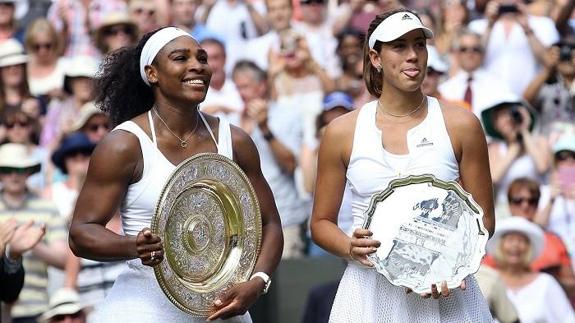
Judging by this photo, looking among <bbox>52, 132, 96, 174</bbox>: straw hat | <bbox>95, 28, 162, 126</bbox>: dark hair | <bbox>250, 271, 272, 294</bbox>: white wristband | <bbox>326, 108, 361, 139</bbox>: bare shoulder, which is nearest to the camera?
<bbox>250, 271, 272, 294</bbox>: white wristband

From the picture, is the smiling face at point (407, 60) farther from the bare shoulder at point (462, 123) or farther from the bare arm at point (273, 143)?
the bare arm at point (273, 143)

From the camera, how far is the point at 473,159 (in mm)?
5695

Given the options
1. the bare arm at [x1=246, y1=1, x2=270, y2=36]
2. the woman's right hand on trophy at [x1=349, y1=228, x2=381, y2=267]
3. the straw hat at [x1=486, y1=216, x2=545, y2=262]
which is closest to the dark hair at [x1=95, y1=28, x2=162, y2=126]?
the woman's right hand on trophy at [x1=349, y1=228, x2=381, y2=267]

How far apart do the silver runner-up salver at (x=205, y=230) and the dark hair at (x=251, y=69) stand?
5131 millimetres

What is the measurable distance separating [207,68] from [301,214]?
464cm

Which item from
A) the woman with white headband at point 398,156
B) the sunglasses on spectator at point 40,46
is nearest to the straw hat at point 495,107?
the sunglasses on spectator at point 40,46

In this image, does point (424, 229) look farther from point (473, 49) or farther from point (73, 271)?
point (473, 49)

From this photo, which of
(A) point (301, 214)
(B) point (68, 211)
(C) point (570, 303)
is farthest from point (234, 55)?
(C) point (570, 303)

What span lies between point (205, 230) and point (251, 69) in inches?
209

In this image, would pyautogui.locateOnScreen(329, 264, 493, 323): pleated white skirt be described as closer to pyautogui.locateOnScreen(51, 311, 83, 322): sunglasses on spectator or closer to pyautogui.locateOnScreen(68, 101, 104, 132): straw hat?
pyautogui.locateOnScreen(51, 311, 83, 322): sunglasses on spectator

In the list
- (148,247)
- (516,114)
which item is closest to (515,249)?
(516,114)

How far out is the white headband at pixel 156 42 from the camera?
5.77 m

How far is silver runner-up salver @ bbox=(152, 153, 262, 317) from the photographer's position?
5.46 metres

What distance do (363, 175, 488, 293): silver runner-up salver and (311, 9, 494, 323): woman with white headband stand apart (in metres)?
0.13
